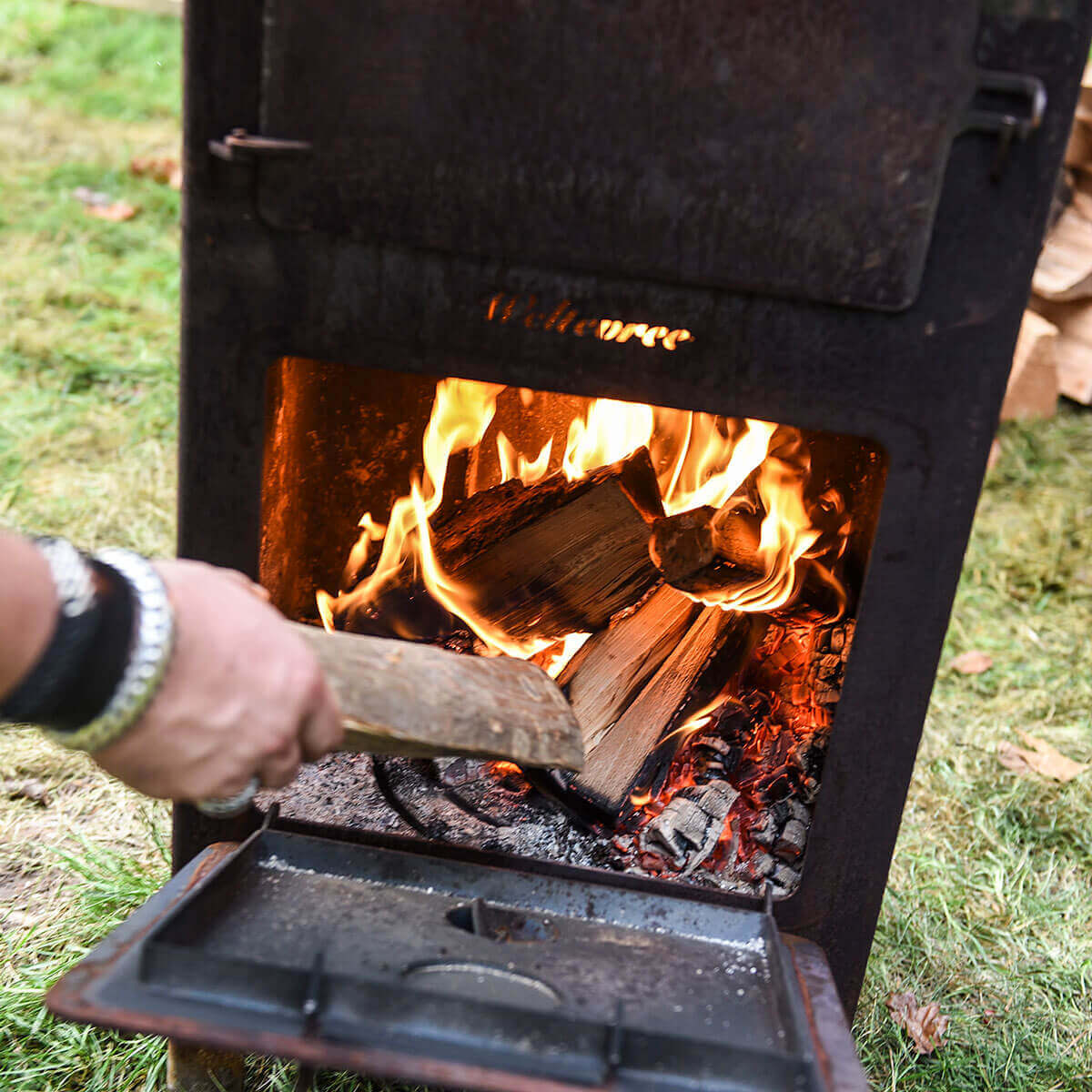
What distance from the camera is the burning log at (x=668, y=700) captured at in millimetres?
1685

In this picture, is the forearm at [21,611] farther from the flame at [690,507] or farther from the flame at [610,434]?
the flame at [610,434]

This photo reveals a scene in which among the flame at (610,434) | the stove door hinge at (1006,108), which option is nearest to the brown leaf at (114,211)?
the flame at (610,434)

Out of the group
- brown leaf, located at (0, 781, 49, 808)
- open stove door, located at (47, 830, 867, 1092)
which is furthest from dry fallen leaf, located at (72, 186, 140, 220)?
open stove door, located at (47, 830, 867, 1092)

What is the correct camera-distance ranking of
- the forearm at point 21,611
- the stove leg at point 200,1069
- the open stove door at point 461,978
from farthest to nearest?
the stove leg at point 200,1069 → the open stove door at point 461,978 → the forearm at point 21,611

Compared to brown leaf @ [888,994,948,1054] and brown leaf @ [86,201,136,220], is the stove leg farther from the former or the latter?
brown leaf @ [86,201,136,220]

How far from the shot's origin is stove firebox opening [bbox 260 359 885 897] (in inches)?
66.5

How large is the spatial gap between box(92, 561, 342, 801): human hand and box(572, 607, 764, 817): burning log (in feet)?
2.31

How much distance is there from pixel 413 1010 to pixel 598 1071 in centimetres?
20

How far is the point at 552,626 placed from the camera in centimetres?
183

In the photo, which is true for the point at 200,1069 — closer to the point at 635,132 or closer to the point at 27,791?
the point at 27,791

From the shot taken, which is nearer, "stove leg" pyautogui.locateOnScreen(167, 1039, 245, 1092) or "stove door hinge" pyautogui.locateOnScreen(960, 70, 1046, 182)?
"stove door hinge" pyautogui.locateOnScreen(960, 70, 1046, 182)

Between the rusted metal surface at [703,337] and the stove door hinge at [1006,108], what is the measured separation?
2cm

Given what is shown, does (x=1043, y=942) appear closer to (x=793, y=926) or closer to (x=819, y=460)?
(x=793, y=926)

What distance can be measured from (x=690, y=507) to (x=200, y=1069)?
3.77 ft
